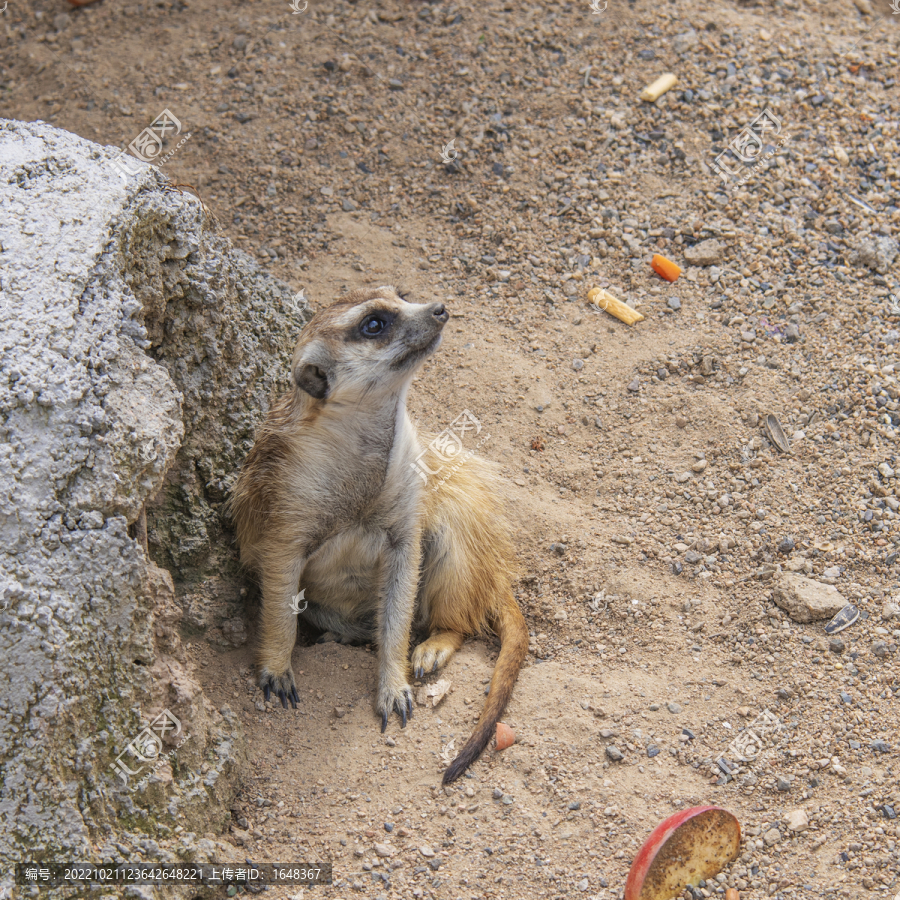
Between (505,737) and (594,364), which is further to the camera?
(594,364)

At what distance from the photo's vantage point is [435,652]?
3223 millimetres

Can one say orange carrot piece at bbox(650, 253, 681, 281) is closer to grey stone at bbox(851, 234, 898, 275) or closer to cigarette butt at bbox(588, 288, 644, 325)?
cigarette butt at bbox(588, 288, 644, 325)

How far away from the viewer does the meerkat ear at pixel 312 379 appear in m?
2.88

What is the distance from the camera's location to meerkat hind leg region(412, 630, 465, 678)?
3.16 metres

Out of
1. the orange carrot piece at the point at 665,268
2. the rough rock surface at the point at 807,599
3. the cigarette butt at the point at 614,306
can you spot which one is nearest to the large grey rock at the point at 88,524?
the rough rock surface at the point at 807,599

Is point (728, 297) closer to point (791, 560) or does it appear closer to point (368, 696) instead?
point (791, 560)

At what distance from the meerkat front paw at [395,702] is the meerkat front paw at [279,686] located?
28cm

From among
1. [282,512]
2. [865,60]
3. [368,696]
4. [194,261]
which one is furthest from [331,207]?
[865,60]

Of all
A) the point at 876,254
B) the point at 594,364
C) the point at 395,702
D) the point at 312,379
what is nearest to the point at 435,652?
the point at 395,702

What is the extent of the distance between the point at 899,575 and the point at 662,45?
3.20 metres

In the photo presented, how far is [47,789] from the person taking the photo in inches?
77.2

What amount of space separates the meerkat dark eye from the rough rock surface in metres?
1.51

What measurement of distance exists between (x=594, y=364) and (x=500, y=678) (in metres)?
1.53

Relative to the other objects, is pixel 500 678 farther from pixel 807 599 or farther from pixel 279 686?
pixel 807 599
